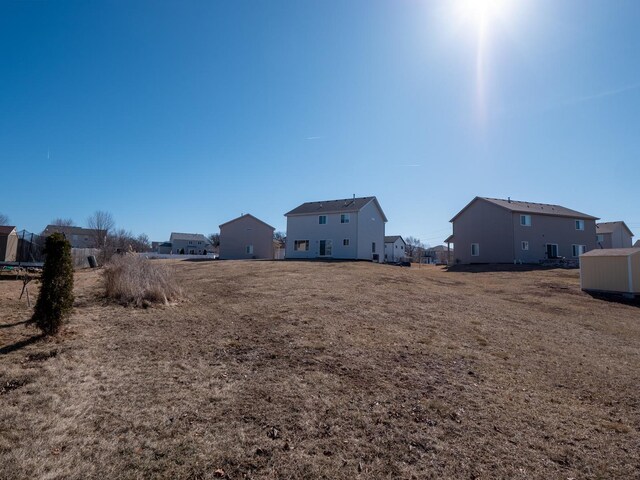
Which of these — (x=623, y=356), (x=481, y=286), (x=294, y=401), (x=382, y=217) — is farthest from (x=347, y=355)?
(x=382, y=217)

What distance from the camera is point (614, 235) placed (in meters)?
48.5

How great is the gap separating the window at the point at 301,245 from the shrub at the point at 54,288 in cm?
3056

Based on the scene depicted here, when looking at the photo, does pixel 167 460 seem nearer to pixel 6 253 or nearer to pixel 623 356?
pixel 623 356

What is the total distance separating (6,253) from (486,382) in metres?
29.3

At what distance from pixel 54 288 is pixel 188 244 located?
7698cm

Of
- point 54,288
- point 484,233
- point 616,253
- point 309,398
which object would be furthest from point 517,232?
point 54,288

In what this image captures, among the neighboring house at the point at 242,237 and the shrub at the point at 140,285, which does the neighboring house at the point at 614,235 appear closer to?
the neighboring house at the point at 242,237

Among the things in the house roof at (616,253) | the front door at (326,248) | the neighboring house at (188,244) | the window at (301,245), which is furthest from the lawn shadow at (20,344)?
the neighboring house at (188,244)

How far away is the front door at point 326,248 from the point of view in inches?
1398

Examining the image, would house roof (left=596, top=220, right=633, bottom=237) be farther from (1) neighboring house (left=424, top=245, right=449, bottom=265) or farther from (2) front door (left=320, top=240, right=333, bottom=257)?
(2) front door (left=320, top=240, right=333, bottom=257)

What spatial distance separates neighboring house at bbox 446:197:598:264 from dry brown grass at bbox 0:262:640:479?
88.6ft

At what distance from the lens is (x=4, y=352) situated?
548 cm

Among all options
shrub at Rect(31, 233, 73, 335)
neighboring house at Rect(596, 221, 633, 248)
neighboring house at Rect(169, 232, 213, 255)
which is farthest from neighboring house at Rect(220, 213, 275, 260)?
neighboring house at Rect(596, 221, 633, 248)

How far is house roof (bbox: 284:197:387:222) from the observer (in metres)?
34.9
